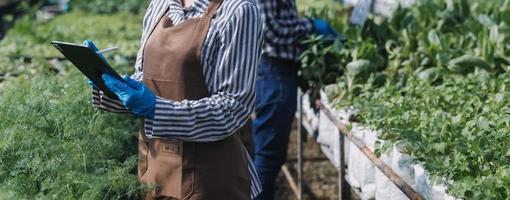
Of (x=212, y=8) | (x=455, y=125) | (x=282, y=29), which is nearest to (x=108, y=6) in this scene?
(x=282, y=29)

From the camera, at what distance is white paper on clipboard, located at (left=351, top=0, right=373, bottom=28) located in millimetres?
4304

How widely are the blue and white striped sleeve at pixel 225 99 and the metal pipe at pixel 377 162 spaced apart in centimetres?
69

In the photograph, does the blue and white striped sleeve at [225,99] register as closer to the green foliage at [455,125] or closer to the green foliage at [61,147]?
the green foliage at [61,147]

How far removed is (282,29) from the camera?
396 cm

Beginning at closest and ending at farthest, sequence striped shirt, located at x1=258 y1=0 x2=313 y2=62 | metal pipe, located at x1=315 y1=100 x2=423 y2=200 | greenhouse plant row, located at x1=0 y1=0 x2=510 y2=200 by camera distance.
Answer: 1. greenhouse plant row, located at x1=0 y1=0 x2=510 y2=200
2. metal pipe, located at x1=315 y1=100 x2=423 y2=200
3. striped shirt, located at x1=258 y1=0 x2=313 y2=62

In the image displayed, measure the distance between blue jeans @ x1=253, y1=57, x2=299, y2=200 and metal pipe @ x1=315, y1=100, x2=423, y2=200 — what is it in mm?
261

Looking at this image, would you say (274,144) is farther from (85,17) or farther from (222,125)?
(85,17)

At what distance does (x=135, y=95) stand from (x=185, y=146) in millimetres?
272

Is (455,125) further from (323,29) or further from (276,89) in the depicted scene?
(323,29)

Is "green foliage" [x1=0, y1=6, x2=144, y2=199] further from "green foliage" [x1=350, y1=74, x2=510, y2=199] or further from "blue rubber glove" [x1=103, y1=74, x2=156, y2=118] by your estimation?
"green foliage" [x1=350, y1=74, x2=510, y2=199]

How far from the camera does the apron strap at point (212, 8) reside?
2375 mm

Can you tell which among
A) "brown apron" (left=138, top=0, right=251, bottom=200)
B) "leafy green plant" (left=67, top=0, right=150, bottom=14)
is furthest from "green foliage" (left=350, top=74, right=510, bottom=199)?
"leafy green plant" (left=67, top=0, right=150, bottom=14)

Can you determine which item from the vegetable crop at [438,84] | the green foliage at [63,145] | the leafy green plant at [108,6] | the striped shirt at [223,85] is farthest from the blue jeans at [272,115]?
the leafy green plant at [108,6]

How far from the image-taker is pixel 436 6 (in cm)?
479
